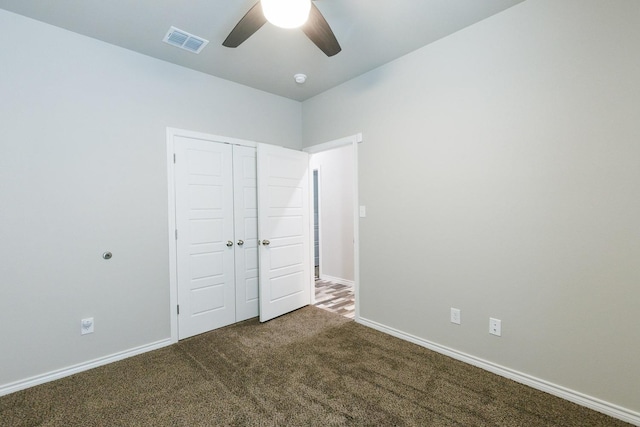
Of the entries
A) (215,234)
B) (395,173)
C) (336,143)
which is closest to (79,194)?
(215,234)

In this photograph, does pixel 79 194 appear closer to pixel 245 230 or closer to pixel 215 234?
pixel 215 234

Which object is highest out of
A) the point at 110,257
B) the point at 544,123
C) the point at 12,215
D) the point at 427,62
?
the point at 427,62

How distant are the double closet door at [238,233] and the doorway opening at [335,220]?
43.5 inches

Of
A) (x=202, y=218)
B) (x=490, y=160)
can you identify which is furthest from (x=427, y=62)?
(x=202, y=218)

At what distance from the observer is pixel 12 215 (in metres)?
2.08

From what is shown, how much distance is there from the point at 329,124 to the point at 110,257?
2.68 meters

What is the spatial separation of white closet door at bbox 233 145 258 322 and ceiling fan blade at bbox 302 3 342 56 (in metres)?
1.66

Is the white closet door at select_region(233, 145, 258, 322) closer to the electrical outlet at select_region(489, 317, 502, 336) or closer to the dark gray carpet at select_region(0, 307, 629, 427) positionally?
the dark gray carpet at select_region(0, 307, 629, 427)

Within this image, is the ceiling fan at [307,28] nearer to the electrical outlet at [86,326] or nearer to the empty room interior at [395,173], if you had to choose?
the empty room interior at [395,173]

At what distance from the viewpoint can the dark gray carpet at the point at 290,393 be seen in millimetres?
1747

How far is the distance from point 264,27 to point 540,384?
3.40m

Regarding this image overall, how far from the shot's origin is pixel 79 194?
7.65 feet

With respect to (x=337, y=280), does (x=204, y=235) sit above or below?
above

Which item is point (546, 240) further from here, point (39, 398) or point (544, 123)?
point (39, 398)
